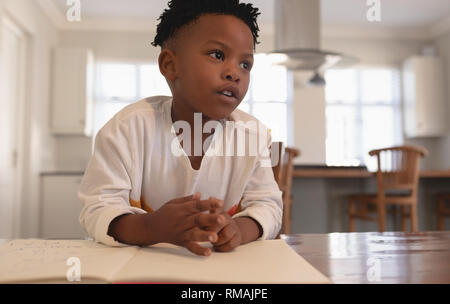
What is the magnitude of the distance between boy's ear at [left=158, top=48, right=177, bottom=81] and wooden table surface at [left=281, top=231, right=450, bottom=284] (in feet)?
1.05

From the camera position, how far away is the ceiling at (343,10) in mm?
4285

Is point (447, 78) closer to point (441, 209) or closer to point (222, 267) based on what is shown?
point (441, 209)

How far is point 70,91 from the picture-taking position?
4426 millimetres

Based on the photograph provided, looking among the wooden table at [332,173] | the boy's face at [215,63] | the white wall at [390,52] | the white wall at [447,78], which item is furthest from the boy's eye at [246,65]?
the white wall at [447,78]

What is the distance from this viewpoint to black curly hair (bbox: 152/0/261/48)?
0.61 meters

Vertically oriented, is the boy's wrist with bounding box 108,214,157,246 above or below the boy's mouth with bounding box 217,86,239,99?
below

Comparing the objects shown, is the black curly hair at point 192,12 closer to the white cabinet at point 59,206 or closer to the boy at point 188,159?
the boy at point 188,159

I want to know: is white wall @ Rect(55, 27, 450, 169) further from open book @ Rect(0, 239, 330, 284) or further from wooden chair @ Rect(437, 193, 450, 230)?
open book @ Rect(0, 239, 330, 284)

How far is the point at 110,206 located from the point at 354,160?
4.92m

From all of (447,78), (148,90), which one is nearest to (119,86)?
(148,90)

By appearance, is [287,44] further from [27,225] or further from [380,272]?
[380,272]

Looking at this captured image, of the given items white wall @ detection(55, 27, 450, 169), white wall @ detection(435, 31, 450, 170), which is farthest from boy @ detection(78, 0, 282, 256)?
white wall @ detection(435, 31, 450, 170)

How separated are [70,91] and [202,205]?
14.3ft

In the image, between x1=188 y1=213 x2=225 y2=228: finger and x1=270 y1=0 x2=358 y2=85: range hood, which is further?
x1=270 y1=0 x2=358 y2=85: range hood
